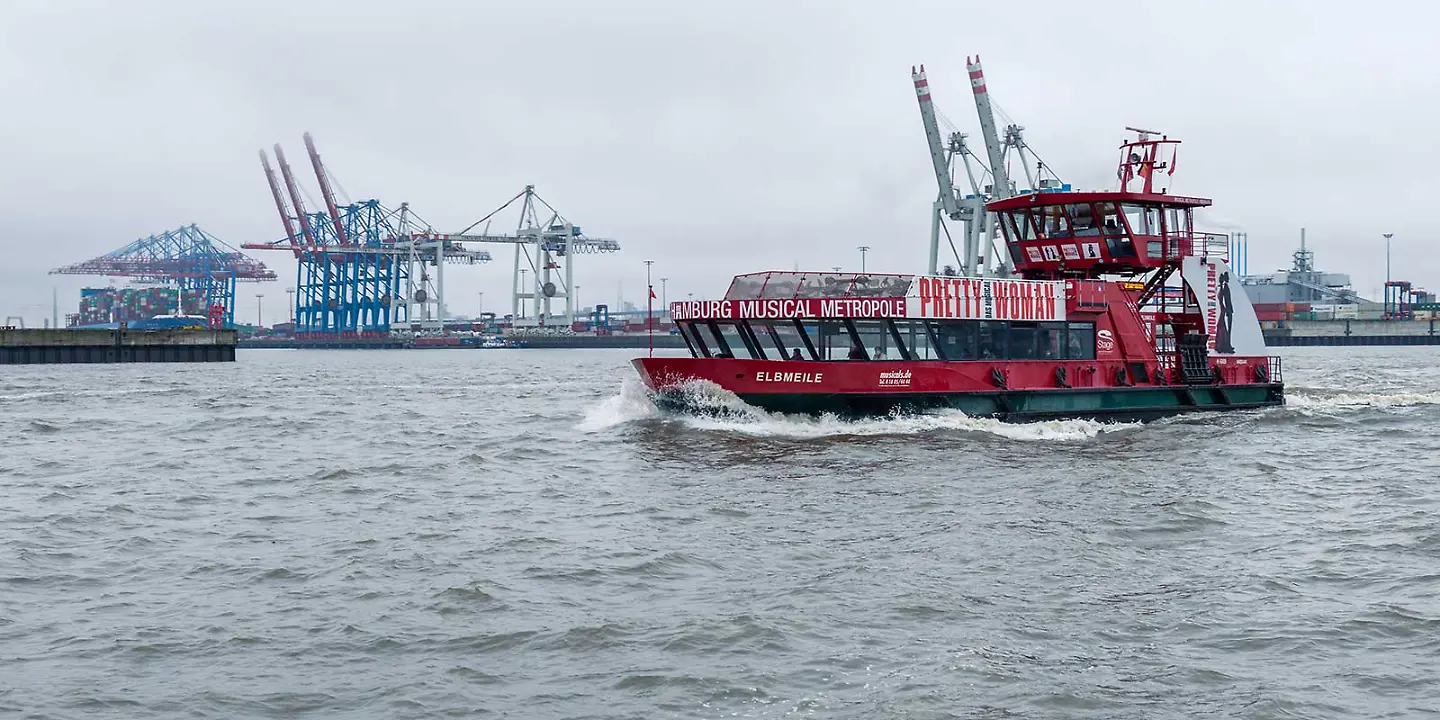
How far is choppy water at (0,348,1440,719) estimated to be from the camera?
32.8ft

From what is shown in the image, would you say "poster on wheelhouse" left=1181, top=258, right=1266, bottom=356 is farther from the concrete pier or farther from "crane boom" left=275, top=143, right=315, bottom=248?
"crane boom" left=275, top=143, right=315, bottom=248

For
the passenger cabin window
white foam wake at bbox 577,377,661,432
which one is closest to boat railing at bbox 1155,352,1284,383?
the passenger cabin window

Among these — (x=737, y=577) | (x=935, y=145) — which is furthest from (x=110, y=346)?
(x=737, y=577)

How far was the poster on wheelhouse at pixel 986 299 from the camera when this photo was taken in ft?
88.7

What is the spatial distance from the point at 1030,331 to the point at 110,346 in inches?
2596

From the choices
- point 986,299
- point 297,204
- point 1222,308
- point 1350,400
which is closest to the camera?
point 986,299

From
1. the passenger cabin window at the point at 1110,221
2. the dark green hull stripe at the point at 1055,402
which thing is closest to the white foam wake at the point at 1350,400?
the dark green hull stripe at the point at 1055,402

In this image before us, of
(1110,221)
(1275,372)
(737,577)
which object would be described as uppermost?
(1110,221)

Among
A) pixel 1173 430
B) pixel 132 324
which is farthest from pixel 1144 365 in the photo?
pixel 132 324

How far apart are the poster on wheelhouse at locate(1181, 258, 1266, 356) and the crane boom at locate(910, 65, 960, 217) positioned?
232 ft

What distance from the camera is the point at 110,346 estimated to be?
265 ft

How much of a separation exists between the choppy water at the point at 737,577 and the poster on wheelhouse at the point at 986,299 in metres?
2.33

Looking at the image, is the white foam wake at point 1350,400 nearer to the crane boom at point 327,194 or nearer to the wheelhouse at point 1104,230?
the wheelhouse at point 1104,230

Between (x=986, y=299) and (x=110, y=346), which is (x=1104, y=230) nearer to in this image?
(x=986, y=299)
